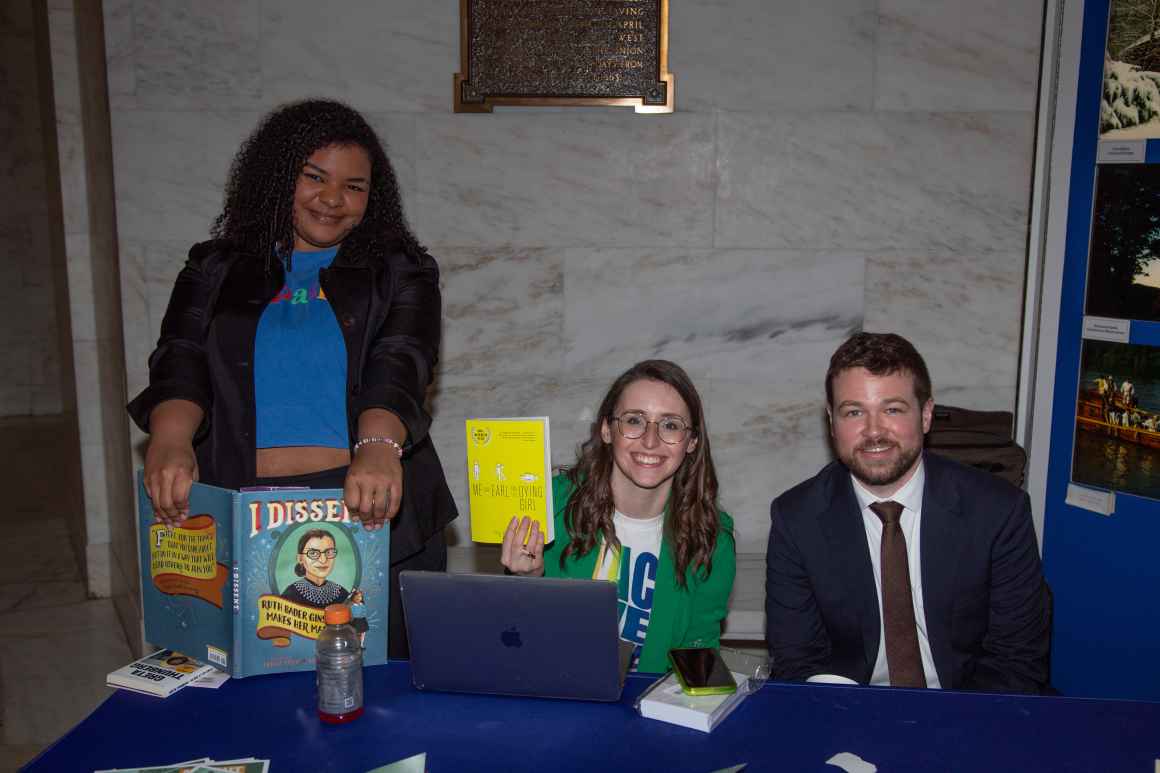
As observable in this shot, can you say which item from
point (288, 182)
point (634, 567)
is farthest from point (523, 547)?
point (288, 182)

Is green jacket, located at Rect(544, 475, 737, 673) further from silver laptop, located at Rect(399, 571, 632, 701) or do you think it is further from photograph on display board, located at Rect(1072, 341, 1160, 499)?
photograph on display board, located at Rect(1072, 341, 1160, 499)

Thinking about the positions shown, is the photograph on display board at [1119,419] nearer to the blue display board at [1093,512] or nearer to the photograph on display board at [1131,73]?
the blue display board at [1093,512]

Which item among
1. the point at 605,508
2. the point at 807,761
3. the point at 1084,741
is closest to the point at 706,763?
the point at 807,761

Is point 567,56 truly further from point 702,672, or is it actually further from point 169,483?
point 702,672

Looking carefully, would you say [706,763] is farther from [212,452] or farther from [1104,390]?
[1104,390]

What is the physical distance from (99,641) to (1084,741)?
12.2 feet

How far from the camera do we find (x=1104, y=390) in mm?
3418

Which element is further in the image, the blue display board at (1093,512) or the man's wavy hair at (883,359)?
the blue display board at (1093,512)

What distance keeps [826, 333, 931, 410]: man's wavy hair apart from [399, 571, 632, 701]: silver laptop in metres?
0.99

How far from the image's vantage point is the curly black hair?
7.01 ft

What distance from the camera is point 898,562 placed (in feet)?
7.37

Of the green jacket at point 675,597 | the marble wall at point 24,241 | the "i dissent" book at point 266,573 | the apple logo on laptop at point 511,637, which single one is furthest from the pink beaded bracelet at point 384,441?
the marble wall at point 24,241

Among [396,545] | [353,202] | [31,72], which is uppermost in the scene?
[31,72]

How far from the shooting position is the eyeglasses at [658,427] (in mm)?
2252
